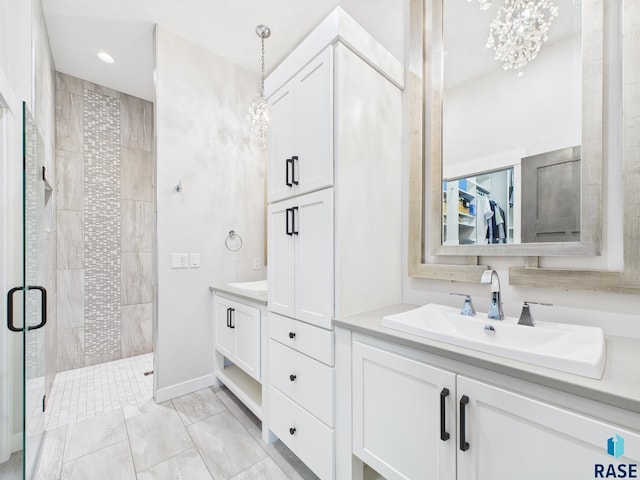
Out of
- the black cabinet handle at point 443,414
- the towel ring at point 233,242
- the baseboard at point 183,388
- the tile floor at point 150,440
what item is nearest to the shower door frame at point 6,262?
the tile floor at point 150,440

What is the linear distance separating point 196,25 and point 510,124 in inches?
95.2

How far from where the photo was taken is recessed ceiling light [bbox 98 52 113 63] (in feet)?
8.54

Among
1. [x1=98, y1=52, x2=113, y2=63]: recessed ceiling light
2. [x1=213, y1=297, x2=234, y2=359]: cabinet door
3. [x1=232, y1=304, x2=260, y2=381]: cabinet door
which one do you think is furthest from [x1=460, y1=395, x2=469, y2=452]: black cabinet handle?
[x1=98, y1=52, x2=113, y2=63]: recessed ceiling light

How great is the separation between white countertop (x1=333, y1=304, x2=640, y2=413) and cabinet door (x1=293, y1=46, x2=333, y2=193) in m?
0.77

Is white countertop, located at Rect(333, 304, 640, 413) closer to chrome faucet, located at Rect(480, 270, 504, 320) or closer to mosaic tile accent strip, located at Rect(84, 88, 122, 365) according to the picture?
chrome faucet, located at Rect(480, 270, 504, 320)

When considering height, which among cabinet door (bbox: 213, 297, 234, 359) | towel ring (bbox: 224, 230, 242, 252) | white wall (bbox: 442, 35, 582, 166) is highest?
white wall (bbox: 442, 35, 582, 166)

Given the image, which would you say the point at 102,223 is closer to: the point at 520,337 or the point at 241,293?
the point at 241,293

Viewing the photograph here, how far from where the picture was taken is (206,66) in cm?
259

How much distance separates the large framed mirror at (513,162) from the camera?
1043mm

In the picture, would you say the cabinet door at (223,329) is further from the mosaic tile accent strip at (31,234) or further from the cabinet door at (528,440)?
the cabinet door at (528,440)

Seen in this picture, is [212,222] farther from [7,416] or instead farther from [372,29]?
[372,29]

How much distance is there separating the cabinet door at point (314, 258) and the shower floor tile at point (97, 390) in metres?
1.82

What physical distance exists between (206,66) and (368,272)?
2417 mm

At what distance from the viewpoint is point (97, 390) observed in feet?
8.10
